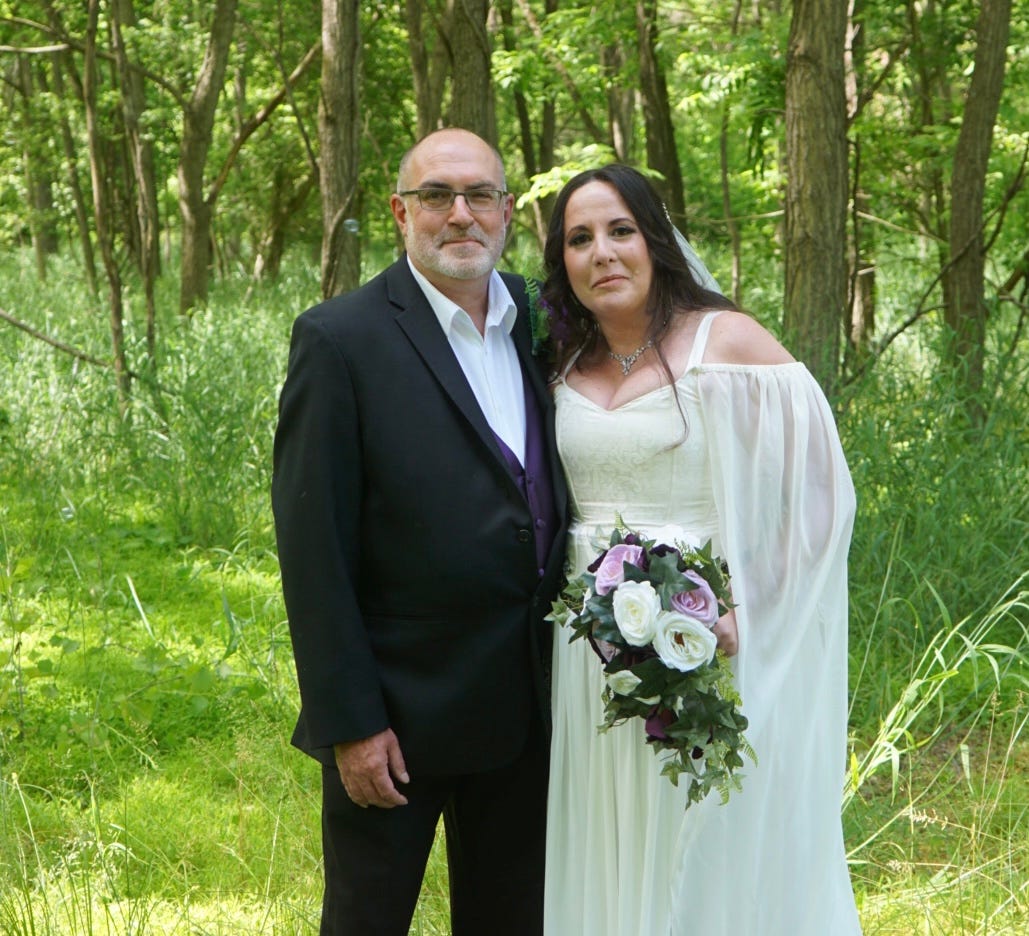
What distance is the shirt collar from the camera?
3.03 m

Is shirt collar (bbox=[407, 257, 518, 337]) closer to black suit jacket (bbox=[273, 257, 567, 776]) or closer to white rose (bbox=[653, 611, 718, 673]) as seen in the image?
black suit jacket (bbox=[273, 257, 567, 776])

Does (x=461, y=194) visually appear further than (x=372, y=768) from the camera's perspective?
Yes

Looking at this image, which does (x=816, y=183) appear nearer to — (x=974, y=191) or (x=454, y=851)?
(x=974, y=191)

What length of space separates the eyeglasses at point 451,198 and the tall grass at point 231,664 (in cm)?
183

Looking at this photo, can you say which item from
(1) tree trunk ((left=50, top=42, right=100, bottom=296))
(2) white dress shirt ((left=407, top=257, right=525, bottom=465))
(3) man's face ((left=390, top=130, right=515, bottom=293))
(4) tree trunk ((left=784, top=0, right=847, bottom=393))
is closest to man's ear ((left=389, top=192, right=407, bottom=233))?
(3) man's face ((left=390, top=130, right=515, bottom=293))

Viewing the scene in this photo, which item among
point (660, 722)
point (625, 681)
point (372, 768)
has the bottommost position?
point (372, 768)

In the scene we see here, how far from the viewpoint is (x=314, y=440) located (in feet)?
9.20

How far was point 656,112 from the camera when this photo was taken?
1158 cm

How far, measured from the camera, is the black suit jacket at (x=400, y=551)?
282 centimetres

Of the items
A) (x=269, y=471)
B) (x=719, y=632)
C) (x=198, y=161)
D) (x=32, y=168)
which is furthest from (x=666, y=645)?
(x=32, y=168)

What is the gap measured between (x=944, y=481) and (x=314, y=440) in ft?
12.4

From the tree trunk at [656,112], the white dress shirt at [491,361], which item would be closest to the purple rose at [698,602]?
the white dress shirt at [491,361]

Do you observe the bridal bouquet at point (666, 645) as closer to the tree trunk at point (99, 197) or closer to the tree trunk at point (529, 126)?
the tree trunk at point (99, 197)

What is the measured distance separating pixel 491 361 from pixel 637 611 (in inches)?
32.7
